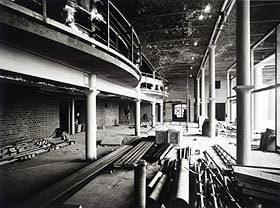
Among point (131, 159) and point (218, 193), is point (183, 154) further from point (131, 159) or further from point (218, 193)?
point (218, 193)

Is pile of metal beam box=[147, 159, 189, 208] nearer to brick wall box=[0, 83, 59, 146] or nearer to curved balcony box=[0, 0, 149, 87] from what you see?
curved balcony box=[0, 0, 149, 87]

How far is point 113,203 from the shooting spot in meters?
4.61

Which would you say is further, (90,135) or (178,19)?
(178,19)

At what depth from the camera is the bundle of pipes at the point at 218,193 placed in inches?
168

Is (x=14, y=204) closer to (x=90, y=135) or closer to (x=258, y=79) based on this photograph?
(x=90, y=135)

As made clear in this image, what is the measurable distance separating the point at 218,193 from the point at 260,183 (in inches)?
35.2

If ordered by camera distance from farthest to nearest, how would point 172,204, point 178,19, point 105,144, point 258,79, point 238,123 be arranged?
point 258,79
point 105,144
point 178,19
point 238,123
point 172,204

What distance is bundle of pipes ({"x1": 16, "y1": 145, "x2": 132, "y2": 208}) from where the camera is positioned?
459cm

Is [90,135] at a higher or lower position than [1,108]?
lower

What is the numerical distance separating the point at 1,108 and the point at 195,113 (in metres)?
26.0

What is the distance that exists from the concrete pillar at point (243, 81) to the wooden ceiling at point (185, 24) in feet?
8.27

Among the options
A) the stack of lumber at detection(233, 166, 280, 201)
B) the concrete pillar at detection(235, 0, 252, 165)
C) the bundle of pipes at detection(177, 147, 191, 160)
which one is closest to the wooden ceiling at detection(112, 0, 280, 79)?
the concrete pillar at detection(235, 0, 252, 165)

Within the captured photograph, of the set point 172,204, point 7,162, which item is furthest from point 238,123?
point 7,162

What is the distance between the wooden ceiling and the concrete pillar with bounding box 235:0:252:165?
252cm
